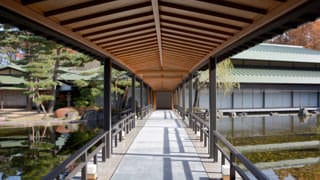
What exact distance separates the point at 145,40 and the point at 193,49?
1137 mm

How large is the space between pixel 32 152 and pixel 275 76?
21.0 meters

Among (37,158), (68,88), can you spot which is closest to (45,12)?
(37,158)

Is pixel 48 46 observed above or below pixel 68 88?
above

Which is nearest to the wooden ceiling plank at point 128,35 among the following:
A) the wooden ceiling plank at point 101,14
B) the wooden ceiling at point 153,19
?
the wooden ceiling at point 153,19

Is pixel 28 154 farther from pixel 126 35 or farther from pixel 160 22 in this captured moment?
pixel 160 22

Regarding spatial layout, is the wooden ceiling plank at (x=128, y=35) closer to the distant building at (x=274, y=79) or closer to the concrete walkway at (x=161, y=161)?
the concrete walkway at (x=161, y=161)

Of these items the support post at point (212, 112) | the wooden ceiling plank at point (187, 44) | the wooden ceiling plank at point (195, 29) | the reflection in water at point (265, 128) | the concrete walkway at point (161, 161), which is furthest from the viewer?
the reflection in water at point (265, 128)

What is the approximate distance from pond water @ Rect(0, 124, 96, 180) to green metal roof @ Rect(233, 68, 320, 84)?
571 inches

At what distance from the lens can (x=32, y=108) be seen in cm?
2398

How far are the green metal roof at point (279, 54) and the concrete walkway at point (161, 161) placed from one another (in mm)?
18853

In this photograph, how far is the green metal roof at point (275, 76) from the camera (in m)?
24.0

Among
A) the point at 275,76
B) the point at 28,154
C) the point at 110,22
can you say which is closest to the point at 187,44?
the point at 110,22

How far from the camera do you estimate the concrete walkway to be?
16.6ft

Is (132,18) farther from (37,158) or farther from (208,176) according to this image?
(37,158)
